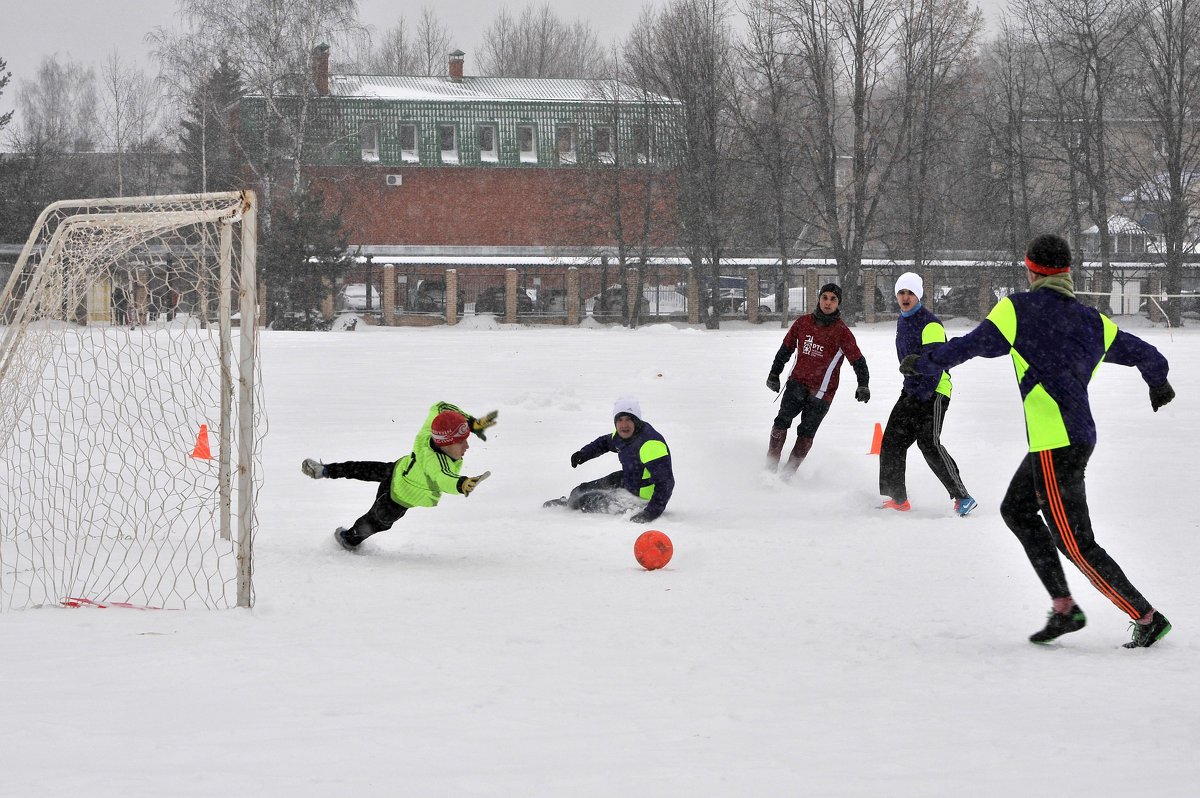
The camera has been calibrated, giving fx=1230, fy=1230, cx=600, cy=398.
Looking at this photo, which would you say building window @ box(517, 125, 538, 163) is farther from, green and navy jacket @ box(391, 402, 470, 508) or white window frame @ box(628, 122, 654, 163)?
green and navy jacket @ box(391, 402, 470, 508)

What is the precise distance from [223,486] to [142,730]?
331 centimetres

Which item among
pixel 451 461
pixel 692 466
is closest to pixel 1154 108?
pixel 692 466

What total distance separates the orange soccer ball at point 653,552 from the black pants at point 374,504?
146 centimetres

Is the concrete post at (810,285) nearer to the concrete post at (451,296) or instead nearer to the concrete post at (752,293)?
the concrete post at (752,293)

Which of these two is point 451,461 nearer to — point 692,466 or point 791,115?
point 692,466

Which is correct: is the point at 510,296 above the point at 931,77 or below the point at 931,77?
below

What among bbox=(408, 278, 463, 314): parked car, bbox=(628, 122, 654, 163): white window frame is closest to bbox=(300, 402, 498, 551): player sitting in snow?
bbox=(408, 278, 463, 314): parked car

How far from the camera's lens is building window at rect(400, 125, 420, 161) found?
1975 inches

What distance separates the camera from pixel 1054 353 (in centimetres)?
521

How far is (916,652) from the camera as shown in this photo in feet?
16.7

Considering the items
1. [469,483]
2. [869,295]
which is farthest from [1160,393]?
[869,295]

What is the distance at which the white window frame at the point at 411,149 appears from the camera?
164ft

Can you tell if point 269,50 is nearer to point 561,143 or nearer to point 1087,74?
point 561,143

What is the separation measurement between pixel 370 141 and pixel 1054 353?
47.0 m
